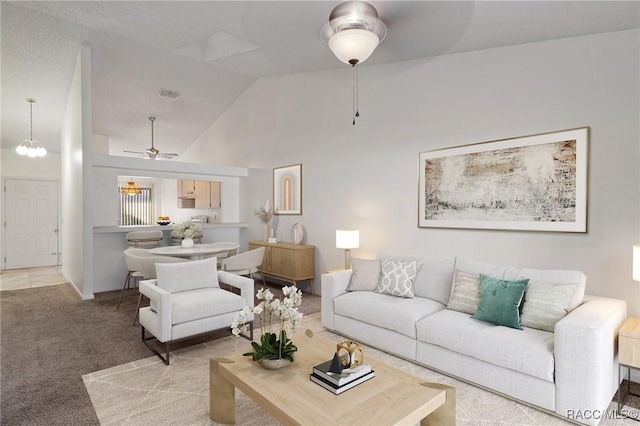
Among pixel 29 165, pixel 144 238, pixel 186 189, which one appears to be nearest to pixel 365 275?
pixel 144 238

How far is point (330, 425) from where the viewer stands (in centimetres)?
153

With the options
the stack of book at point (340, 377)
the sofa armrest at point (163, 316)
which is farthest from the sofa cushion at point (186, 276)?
the stack of book at point (340, 377)

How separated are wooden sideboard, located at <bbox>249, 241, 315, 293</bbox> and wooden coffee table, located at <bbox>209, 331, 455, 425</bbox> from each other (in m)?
3.07

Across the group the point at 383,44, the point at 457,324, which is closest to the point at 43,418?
the point at 457,324

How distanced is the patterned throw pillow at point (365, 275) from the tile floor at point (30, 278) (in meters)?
5.74

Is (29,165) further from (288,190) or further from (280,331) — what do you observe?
(280,331)

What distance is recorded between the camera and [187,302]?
10.3 feet

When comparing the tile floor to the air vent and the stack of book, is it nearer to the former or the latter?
the air vent

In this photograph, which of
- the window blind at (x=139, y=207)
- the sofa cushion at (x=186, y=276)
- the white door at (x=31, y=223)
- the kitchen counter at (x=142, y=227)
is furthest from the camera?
the window blind at (x=139, y=207)

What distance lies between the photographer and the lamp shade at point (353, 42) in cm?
268

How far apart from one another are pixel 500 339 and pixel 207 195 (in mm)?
7134

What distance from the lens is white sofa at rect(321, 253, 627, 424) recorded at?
2135 millimetres

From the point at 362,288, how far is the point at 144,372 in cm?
215

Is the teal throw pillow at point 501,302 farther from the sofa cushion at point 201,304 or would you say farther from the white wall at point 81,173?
the white wall at point 81,173
